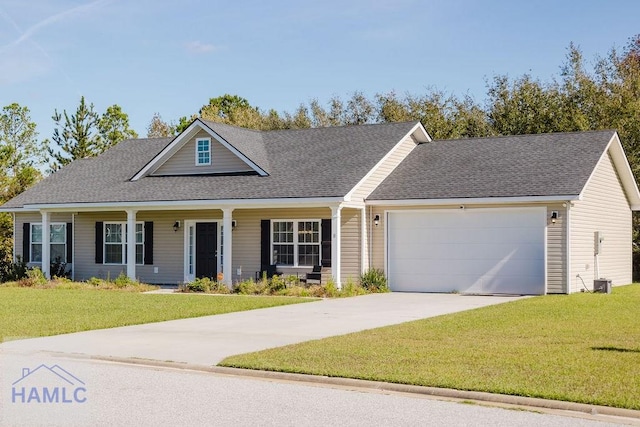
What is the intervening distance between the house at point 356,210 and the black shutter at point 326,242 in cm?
4

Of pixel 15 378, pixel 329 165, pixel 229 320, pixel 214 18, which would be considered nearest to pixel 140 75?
pixel 214 18

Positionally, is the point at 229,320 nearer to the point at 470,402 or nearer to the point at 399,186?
the point at 470,402

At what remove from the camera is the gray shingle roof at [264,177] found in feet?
83.5

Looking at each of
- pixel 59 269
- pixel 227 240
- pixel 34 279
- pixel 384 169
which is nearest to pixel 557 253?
pixel 384 169

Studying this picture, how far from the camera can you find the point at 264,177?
88.0 feet

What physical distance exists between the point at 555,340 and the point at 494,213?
11.0 m

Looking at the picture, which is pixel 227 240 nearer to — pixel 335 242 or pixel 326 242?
Answer: pixel 326 242

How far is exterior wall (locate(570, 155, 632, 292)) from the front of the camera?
24.1 meters

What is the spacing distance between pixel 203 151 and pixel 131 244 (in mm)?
4036

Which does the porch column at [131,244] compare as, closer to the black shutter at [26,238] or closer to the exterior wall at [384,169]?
the black shutter at [26,238]

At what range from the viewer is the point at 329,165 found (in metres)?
26.8

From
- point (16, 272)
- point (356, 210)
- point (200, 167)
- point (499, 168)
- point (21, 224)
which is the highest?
point (200, 167)

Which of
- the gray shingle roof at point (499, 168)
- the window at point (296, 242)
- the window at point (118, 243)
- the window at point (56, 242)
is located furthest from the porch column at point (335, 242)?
the window at point (56, 242)

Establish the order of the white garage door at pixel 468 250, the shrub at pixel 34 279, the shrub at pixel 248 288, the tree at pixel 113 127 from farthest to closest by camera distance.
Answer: the tree at pixel 113 127, the shrub at pixel 34 279, the shrub at pixel 248 288, the white garage door at pixel 468 250
